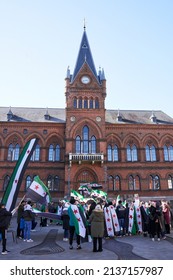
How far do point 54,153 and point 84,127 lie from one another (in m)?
6.13

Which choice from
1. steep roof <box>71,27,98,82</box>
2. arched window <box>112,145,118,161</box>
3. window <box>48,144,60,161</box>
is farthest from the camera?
steep roof <box>71,27,98,82</box>

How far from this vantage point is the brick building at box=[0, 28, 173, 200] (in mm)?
33688

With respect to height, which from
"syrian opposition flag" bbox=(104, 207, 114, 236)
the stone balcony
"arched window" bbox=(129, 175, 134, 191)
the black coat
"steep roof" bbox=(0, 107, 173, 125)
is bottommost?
"syrian opposition flag" bbox=(104, 207, 114, 236)

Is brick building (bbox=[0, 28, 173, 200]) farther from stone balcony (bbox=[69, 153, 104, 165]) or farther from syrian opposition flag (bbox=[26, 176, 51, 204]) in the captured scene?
syrian opposition flag (bbox=[26, 176, 51, 204])

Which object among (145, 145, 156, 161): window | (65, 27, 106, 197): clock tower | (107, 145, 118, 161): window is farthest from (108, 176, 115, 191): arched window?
(145, 145, 156, 161): window

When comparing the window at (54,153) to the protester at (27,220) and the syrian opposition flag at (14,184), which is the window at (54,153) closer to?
the protester at (27,220)

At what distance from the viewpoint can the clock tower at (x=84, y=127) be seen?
32875 mm

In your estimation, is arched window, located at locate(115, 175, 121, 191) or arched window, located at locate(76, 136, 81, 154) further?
arched window, located at locate(115, 175, 121, 191)

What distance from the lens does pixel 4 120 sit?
3638 cm

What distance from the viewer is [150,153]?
121 ft

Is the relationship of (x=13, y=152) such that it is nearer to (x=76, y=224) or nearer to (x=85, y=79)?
(x=85, y=79)

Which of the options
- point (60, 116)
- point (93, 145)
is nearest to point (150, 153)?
point (93, 145)

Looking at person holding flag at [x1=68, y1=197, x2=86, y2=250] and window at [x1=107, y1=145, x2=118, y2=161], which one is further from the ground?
window at [x1=107, y1=145, x2=118, y2=161]

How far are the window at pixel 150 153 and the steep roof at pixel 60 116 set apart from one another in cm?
453
